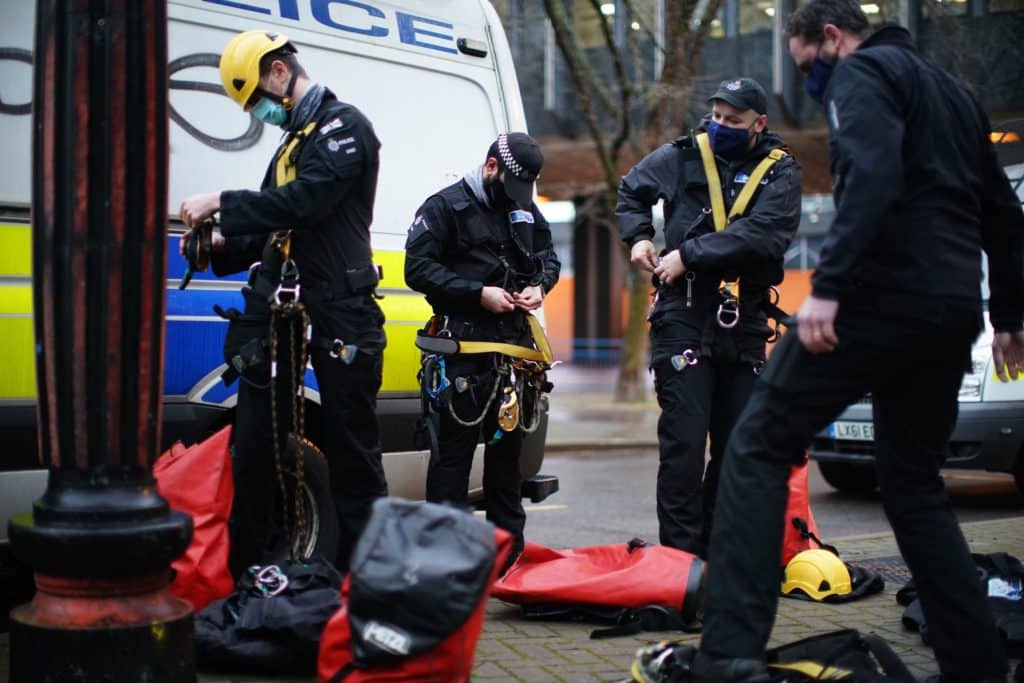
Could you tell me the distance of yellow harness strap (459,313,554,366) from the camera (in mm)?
5301

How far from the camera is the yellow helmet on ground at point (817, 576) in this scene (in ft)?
17.0

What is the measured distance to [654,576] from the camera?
471 centimetres

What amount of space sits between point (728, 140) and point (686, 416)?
1.10 m

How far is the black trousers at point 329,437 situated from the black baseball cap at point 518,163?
114 centimetres

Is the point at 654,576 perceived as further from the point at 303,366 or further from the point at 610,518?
the point at 610,518

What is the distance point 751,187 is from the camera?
209 inches

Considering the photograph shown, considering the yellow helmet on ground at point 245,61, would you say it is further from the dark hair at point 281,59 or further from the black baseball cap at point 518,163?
the black baseball cap at point 518,163

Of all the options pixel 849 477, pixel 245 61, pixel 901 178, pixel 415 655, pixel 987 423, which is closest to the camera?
pixel 415 655

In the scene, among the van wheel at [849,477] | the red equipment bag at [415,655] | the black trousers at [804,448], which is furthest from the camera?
the van wheel at [849,477]

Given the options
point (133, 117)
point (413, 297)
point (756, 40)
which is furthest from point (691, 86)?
point (133, 117)

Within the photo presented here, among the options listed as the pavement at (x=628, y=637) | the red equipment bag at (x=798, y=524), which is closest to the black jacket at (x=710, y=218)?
the red equipment bag at (x=798, y=524)

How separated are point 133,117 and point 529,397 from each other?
8.10 feet

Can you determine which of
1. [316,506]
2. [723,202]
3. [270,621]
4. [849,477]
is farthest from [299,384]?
[849,477]

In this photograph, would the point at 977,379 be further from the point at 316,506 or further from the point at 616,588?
the point at 316,506
